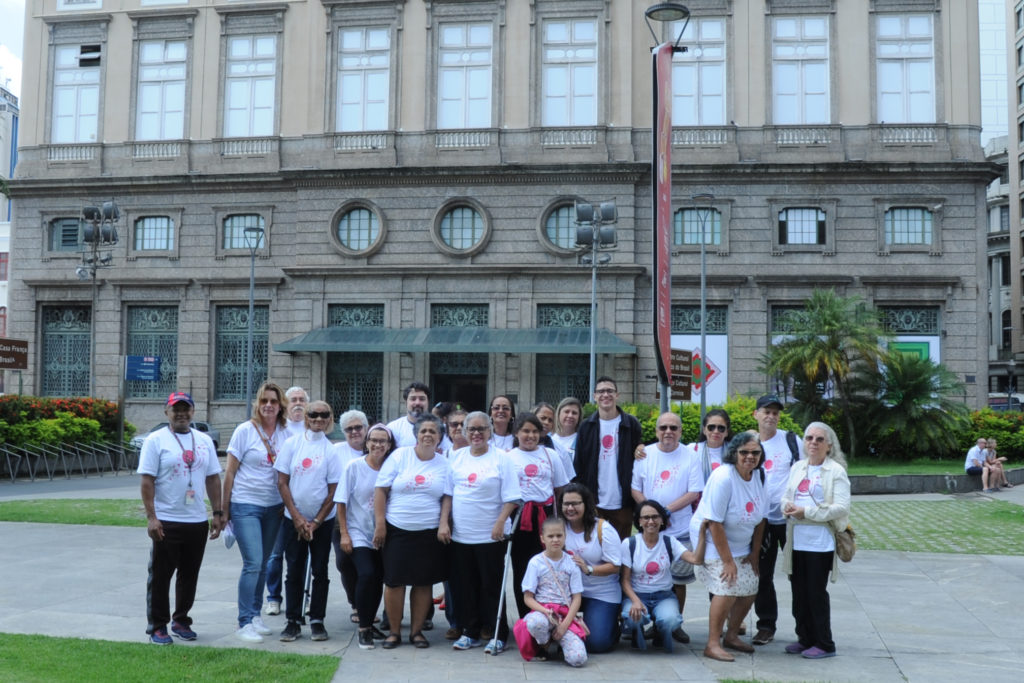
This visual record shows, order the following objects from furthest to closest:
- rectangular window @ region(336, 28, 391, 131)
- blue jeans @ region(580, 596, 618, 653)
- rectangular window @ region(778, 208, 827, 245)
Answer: rectangular window @ region(336, 28, 391, 131) < rectangular window @ region(778, 208, 827, 245) < blue jeans @ region(580, 596, 618, 653)

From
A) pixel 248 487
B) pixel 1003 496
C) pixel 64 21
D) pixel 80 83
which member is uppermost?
pixel 64 21

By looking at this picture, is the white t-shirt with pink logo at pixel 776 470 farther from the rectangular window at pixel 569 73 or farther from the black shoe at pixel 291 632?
the rectangular window at pixel 569 73

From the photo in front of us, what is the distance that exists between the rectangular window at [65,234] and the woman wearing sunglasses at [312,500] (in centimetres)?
3196

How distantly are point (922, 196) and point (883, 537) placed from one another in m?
20.7

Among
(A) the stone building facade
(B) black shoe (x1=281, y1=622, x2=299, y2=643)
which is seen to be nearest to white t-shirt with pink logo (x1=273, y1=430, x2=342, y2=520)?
(B) black shoe (x1=281, y1=622, x2=299, y2=643)

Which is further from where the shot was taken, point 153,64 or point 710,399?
point 153,64

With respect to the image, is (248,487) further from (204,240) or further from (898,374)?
(204,240)

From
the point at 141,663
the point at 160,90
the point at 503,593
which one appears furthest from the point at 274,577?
the point at 160,90

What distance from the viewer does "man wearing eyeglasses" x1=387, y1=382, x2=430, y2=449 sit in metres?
9.18

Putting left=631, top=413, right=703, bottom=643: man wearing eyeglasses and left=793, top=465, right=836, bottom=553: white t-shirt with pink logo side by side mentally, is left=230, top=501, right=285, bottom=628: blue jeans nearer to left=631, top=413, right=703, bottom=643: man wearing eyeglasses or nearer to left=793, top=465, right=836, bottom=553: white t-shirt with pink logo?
left=631, top=413, right=703, bottom=643: man wearing eyeglasses

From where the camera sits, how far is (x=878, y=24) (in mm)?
33000

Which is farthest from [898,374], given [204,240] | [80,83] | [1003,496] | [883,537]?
[80,83]

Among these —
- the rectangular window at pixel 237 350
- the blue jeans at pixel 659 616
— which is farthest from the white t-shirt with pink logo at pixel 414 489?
the rectangular window at pixel 237 350

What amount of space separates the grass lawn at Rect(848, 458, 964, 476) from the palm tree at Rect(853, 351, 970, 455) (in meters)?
0.38
